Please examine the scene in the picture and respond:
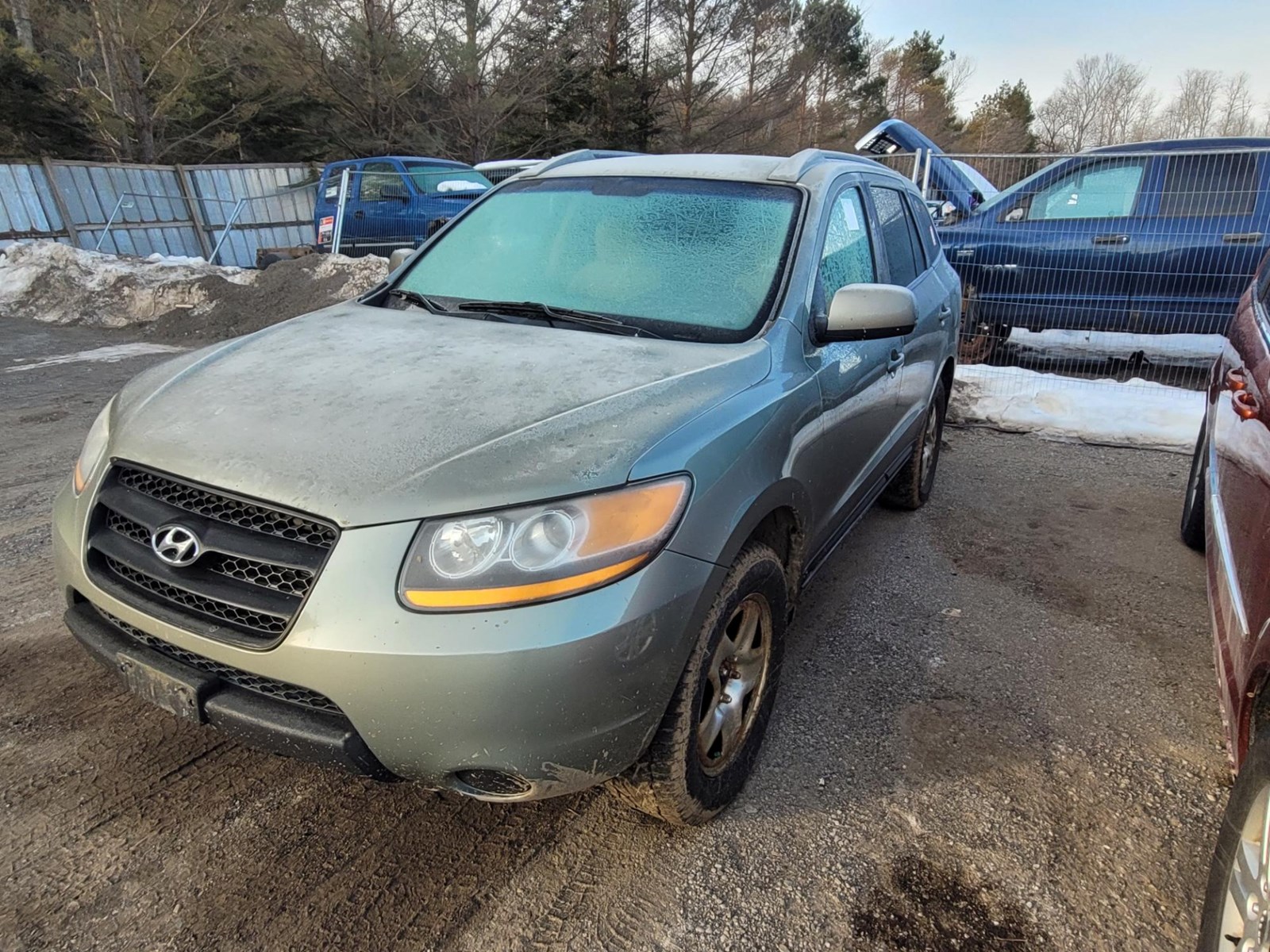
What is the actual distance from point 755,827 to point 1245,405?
1918 millimetres

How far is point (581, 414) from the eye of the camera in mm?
2004

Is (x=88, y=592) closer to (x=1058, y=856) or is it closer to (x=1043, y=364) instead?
(x=1058, y=856)

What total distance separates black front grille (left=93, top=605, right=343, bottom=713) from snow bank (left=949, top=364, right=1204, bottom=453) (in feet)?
19.5

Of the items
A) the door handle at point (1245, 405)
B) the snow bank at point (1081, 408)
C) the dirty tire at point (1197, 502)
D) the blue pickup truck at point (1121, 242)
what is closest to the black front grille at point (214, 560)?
the door handle at point (1245, 405)

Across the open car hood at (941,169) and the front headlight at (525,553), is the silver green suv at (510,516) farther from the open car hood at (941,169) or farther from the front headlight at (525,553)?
the open car hood at (941,169)

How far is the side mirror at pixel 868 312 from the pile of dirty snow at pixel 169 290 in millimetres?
8038

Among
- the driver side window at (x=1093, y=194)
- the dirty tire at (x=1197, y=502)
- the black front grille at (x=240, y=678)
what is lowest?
the dirty tire at (x=1197, y=502)

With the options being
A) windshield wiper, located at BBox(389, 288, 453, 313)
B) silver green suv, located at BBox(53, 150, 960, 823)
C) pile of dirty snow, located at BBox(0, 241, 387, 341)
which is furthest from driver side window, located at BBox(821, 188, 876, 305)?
pile of dirty snow, located at BBox(0, 241, 387, 341)

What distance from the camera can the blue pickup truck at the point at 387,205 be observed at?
11.3 meters

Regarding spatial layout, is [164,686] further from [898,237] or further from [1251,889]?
[898,237]

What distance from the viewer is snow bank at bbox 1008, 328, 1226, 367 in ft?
22.2

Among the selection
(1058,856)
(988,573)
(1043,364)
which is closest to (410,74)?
(1043,364)

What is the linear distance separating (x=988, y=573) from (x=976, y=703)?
4.02 feet

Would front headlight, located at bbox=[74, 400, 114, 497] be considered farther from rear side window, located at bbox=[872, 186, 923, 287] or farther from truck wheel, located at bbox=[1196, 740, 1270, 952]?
rear side window, located at bbox=[872, 186, 923, 287]
